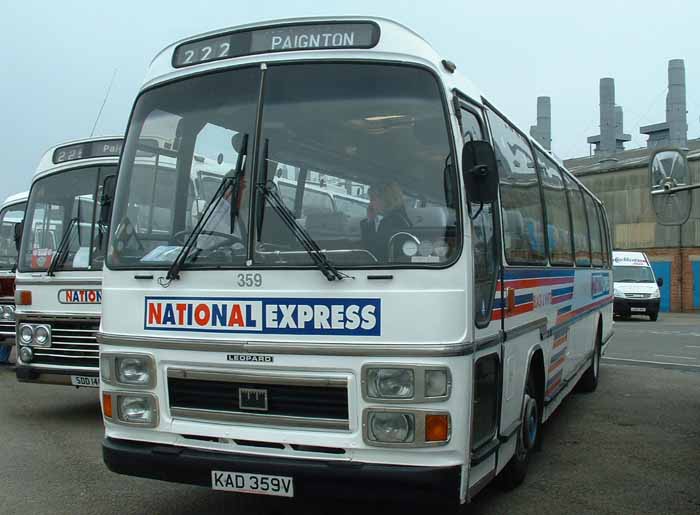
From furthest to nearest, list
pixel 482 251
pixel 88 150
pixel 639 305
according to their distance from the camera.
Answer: pixel 639 305, pixel 88 150, pixel 482 251

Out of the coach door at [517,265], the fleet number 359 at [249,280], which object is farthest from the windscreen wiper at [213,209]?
the coach door at [517,265]

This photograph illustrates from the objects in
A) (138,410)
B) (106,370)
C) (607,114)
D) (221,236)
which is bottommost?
(138,410)

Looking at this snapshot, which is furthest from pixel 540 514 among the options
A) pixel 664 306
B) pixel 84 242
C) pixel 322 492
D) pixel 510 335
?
pixel 664 306

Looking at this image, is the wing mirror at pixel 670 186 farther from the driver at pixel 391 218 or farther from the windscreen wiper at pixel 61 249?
the windscreen wiper at pixel 61 249

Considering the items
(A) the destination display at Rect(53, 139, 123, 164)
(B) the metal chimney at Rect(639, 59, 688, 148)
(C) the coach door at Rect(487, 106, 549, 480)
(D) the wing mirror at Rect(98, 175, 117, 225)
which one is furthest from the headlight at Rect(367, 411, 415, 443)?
(B) the metal chimney at Rect(639, 59, 688, 148)

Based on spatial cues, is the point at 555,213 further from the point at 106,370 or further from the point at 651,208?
the point at 651,208

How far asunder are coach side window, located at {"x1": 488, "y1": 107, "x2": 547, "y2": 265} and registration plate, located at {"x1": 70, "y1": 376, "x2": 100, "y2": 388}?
477cm

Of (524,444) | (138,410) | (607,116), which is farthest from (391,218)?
(607,116)

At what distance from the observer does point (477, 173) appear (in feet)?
15.3

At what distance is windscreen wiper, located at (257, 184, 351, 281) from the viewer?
462 cm

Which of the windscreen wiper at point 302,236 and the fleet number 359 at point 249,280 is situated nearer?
the windscreen wiper at point 302,236

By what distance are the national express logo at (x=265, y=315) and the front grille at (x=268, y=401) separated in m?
0.32

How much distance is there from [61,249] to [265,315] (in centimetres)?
487

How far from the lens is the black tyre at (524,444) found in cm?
629
